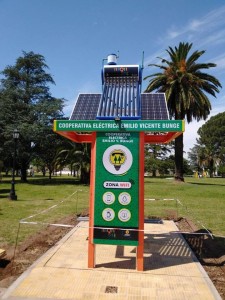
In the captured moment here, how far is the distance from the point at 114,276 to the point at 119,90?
5.12 metres

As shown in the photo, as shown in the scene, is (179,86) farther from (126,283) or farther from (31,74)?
(126,283)

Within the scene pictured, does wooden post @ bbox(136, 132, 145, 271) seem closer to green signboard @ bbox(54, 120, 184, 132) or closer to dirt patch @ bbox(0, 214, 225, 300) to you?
green signboard @ bbox(54, 120, 184, 132)

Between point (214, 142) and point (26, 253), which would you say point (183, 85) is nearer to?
point (26, 253)

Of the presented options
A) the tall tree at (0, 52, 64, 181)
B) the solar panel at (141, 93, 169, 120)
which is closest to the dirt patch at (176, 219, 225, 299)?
the solar panel at (141, 93, 169, 120)

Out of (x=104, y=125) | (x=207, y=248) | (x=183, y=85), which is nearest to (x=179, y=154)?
(x=183, y=85)

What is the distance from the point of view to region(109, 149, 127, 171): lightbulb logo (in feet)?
25.4

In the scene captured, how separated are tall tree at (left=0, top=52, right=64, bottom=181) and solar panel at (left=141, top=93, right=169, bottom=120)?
27848mm

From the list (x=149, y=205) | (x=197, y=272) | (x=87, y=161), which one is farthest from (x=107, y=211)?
(x=87, y=161)

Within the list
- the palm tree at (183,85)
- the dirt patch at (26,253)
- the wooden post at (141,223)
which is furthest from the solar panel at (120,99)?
the palm tree at (183,85)

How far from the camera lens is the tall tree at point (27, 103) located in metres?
36.1

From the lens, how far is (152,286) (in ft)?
21.2

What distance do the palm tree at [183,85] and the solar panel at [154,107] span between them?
78.4 ft

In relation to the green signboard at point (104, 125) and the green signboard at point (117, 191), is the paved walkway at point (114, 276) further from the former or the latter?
the green signboard at point (104, 125)

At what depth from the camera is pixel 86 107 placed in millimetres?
8742
